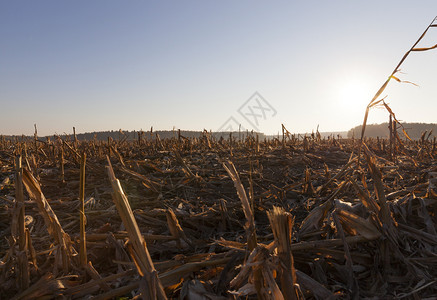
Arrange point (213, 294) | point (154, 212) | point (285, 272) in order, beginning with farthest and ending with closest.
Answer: point (154, 212) < point (213, 294) < point (285, 272)

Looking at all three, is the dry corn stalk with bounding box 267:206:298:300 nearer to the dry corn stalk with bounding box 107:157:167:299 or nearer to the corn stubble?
the corn stubble

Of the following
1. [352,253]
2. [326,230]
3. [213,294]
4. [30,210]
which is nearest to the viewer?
[213,294]

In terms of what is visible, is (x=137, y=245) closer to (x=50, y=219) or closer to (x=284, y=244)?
(x=284, y=244)

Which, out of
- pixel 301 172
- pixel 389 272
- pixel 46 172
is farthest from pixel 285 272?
pixel 46 172

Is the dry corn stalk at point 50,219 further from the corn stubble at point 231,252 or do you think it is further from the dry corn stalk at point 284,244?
the dry corn stalk at point 284,244

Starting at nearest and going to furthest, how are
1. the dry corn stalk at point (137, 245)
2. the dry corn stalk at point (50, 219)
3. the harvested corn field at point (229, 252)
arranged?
1. the dry corn stalk at point (137, 245)
2. the harvested corn field at point (229, 252)
3. the dry corn stalk at point (50, 219)

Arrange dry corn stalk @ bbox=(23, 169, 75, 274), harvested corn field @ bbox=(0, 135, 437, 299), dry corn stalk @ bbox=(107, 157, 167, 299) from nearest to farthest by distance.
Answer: dry corn stalk @ bbox=(107, 157, 167, 299), harvested corn field @ bbox=(0, 135, 437, 299), dry corn stalk @ bbox=(23, 169, 75, 274)

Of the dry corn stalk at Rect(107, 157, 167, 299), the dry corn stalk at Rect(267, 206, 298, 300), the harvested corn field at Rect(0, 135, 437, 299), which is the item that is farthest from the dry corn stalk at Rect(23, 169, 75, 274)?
the dry corn stalk at Rect(267, 206, 298, 300)

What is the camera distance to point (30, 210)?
281 centimetres

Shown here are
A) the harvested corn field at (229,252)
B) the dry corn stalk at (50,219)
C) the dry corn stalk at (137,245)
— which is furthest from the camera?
the dry corn stalk at (50,219)

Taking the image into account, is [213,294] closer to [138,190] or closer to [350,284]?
[350,284]

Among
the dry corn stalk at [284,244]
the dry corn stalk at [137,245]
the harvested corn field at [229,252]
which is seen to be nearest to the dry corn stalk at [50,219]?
the harvested corn field at [229,252]

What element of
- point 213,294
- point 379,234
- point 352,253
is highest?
point 379,234

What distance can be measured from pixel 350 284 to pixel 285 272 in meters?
0.58
